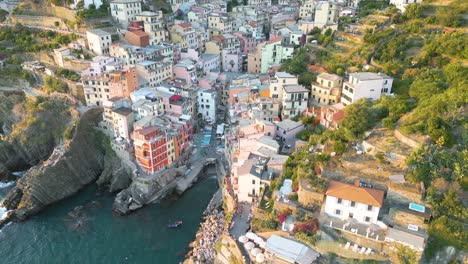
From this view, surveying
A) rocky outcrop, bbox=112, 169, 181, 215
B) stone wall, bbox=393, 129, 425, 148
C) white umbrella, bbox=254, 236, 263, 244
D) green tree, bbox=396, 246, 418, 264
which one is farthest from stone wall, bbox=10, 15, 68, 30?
green tree, bbox=396, 246, 418, 264

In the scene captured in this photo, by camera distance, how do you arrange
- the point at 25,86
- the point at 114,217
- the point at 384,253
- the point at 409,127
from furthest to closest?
the point at 25,86 → the point at 114,217 → the point at 409,127 → the point at 384,253

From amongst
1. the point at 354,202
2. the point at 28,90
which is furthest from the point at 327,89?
the point at 28,90

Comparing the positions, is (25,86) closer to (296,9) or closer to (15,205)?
(15,205)

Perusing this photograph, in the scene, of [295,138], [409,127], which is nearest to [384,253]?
[409,127]

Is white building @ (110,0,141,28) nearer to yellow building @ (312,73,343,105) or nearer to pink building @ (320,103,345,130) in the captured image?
yellow building @ (312,73,343,105)

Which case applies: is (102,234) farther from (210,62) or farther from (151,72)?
(210,62)
